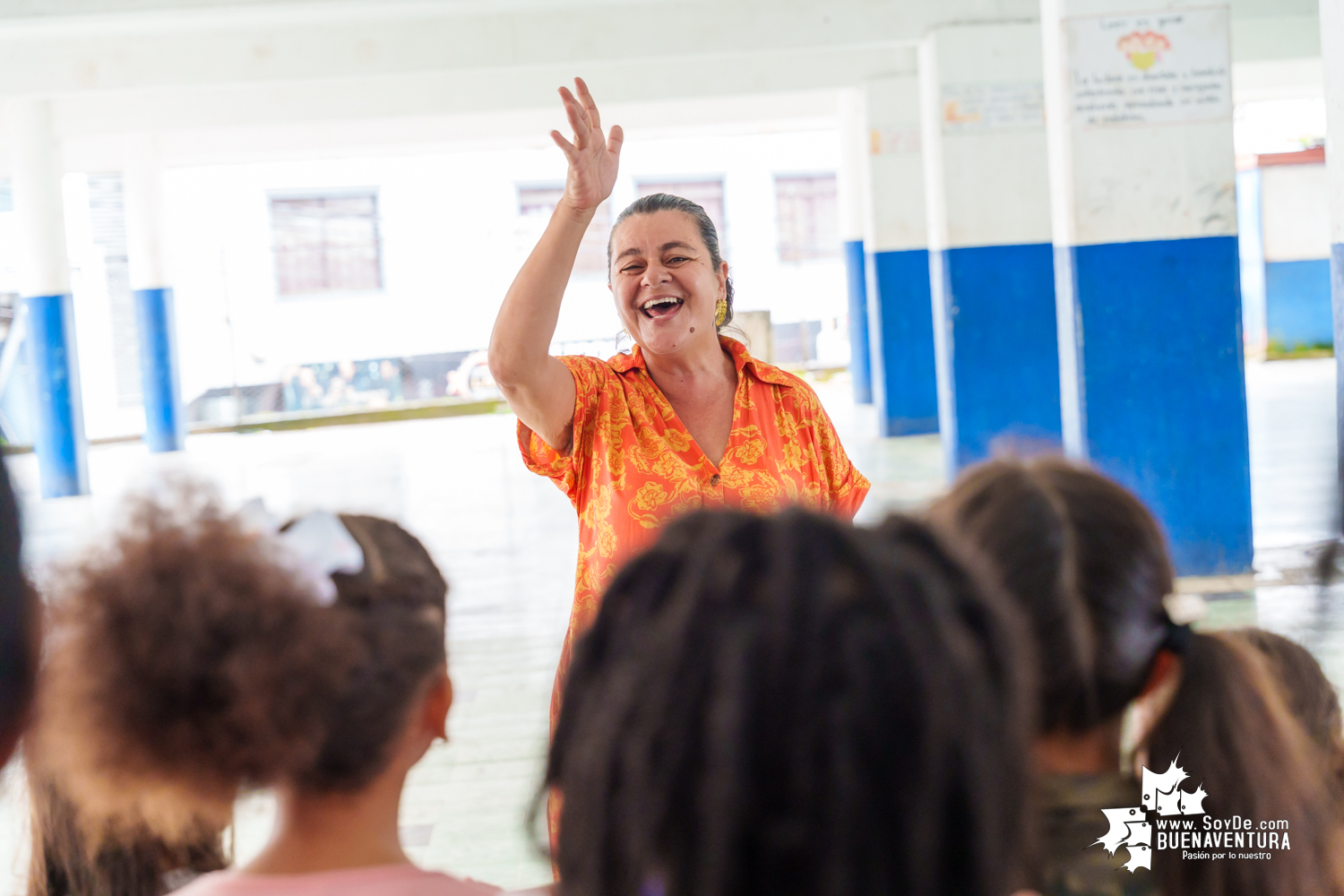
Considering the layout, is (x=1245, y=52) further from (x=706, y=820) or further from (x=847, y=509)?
(x=706, y=820)

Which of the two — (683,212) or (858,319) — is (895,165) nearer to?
(858,319)

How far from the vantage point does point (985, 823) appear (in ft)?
2.35

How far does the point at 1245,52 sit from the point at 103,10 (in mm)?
7996

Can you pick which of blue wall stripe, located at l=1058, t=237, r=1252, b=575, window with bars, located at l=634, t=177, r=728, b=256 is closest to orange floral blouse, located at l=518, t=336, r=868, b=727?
blue wall stripe, located at l=1058, t=237, r=1252, b=575

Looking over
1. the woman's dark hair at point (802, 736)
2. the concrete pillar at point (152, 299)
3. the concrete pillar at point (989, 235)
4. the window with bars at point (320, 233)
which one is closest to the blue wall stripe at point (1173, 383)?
the concrete pillar at point (989, 235)

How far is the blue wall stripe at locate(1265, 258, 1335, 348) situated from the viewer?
16281 millimetres

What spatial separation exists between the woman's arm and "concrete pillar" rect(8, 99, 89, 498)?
9.46 meters

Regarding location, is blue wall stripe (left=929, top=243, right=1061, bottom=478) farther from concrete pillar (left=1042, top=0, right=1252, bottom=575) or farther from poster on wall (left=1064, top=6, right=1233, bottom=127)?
poster on wall (left=1064, top=6, right=1233, bottom=127)

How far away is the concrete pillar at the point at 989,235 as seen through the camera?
7277 millimetres

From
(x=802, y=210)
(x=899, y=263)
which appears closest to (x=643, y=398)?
(x=899, y=263)

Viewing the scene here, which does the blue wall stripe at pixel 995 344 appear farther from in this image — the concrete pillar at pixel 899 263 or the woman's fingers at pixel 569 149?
the woman's fingers at pixel 569 149

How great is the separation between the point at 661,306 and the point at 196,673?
1.21 meters

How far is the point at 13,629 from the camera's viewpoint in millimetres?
656

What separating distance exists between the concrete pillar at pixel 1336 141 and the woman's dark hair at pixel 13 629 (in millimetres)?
3586
